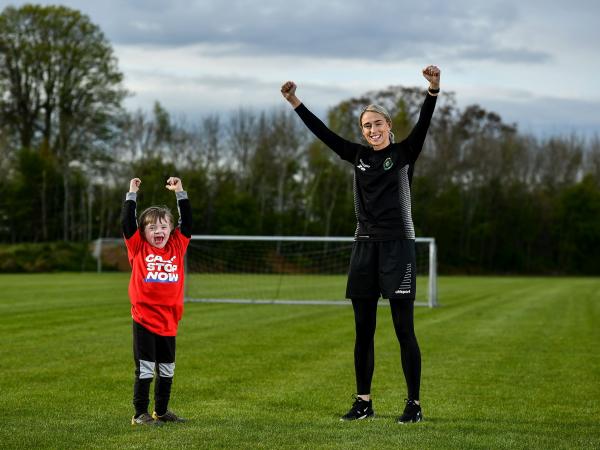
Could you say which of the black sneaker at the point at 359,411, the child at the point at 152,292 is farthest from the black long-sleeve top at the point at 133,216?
the black sneaker at the point at 359,411

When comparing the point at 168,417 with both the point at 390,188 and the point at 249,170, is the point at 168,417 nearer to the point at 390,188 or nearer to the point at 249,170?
Result: the point at 390,188

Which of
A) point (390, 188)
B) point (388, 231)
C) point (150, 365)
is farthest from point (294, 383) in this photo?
point (390, 188)

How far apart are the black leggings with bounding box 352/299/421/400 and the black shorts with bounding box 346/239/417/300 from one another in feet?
0.31

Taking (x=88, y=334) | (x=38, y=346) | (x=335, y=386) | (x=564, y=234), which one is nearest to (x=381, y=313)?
(x=88, y=334)

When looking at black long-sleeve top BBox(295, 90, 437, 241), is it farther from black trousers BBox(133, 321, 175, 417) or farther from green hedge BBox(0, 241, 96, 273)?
green hedge BBox(0, 241, 96, 273)

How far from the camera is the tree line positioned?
54469mm

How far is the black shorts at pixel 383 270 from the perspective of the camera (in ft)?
21.7

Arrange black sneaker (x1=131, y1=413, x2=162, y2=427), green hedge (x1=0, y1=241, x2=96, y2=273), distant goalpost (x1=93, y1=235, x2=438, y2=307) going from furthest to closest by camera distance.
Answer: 1. green hedge (x1=0, y1=241, x2=96, y2=273)
2. distant goalpost (x1=93, y1=235, x2=438, y2=307)
3. black sneaker (x1=131, y1=413, x2=162, y2=427)

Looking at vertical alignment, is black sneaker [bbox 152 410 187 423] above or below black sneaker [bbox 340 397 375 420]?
below

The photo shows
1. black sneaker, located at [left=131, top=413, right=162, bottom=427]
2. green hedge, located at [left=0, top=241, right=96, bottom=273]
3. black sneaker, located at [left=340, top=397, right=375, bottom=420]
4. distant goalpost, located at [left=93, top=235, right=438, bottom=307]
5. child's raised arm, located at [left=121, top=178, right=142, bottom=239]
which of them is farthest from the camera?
green hedge, located at [left=0, top=241, right=96, bottom=273]

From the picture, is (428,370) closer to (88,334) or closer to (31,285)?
(88,334)

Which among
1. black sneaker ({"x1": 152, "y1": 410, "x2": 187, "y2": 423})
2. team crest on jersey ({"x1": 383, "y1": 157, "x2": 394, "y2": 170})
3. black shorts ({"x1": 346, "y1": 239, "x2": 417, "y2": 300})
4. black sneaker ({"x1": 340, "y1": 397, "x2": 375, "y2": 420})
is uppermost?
team crest on jersey ({"x1": 383, "y1": 157, "x2": 394, "y2": 170})

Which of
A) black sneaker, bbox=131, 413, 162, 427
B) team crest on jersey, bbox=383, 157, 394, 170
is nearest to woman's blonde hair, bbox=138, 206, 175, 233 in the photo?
black sneaker, bbox=131, 413, 162, 427

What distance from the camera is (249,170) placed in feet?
205
